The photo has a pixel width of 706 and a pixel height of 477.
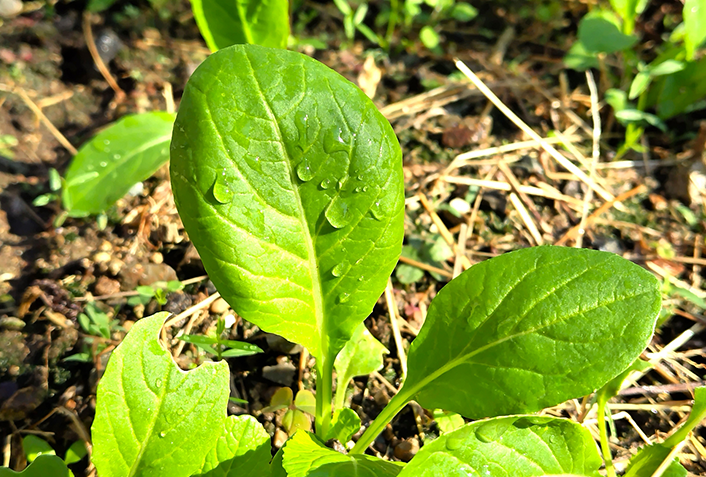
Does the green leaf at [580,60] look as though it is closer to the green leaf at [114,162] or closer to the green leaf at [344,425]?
the green leaf at [114,162]

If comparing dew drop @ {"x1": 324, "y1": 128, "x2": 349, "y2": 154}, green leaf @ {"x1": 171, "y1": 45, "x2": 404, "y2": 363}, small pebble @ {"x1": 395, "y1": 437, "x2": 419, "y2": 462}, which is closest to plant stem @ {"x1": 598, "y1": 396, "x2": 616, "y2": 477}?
small pebble @ {"x1": 395, "y1": 437, "x2": 419, "y2": 462}

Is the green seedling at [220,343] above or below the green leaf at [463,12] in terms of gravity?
below

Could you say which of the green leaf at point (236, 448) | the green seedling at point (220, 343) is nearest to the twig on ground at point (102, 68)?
the green seedling at point (220, 343)

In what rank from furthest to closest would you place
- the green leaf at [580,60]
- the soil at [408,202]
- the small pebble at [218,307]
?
the green leaf at [580,60]
the small pebble at [218,307]
the soil at [408,202]

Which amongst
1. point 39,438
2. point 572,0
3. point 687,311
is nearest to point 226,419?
Answer: point 39,438

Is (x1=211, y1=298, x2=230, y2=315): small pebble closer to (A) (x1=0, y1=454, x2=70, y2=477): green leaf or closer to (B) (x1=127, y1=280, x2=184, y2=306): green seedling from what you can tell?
(B) (x1=127, y1=280, x2=184, y2=306): green seedling

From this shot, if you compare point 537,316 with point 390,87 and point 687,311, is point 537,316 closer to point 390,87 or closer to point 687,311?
point 687,311
